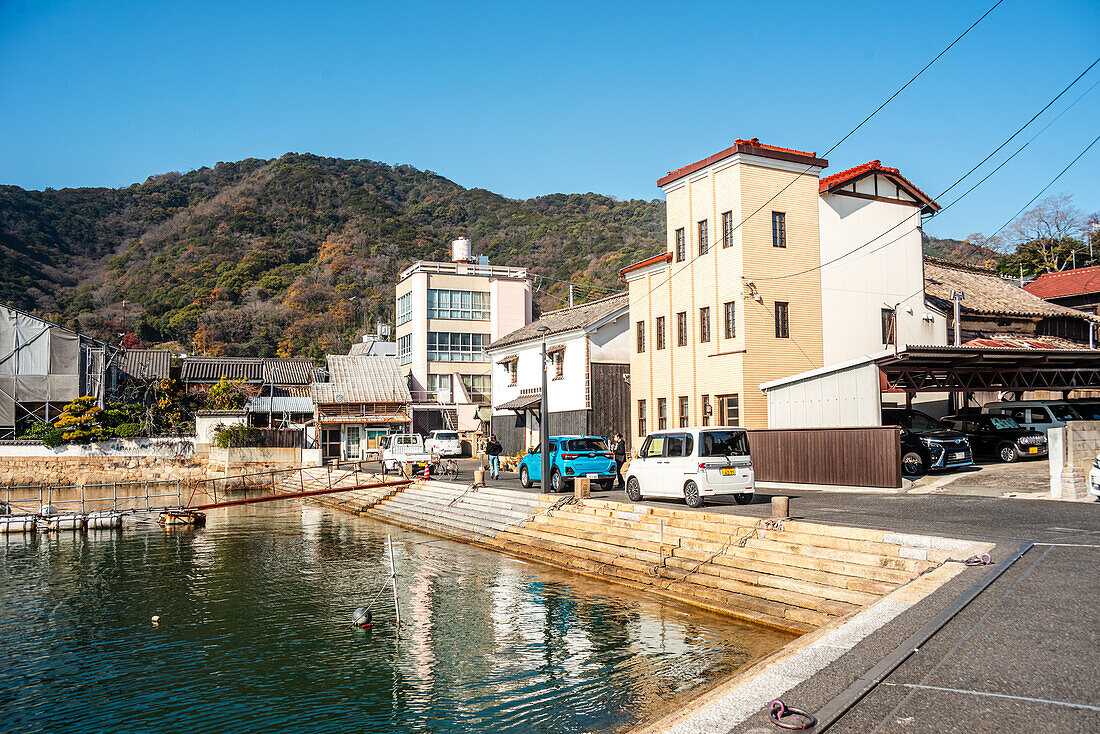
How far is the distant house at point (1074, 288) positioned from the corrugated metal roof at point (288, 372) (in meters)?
48.4

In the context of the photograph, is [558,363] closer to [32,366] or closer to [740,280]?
[740,280]

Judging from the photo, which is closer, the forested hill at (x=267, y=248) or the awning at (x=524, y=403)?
the awning at (x=524, y=403)

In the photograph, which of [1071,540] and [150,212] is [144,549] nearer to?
[1071,540]

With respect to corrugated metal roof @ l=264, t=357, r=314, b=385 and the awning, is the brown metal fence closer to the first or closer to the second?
the awning

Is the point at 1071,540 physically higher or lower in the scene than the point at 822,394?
lower

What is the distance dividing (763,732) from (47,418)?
4733 cm

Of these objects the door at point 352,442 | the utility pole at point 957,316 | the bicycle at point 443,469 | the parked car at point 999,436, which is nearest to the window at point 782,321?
the parked car at point 999,436

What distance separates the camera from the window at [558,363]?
35.4 metres

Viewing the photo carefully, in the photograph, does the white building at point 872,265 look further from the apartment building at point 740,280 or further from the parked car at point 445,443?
the parked car at point 445,443

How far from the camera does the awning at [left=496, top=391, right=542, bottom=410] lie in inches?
1430

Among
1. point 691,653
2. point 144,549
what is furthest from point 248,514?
point 691,653

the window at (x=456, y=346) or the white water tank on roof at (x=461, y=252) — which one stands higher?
the white water tank on roof at (x=461, y=252)

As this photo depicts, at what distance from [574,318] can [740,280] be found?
11878 millimetres

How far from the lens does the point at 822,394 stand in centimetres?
2291
